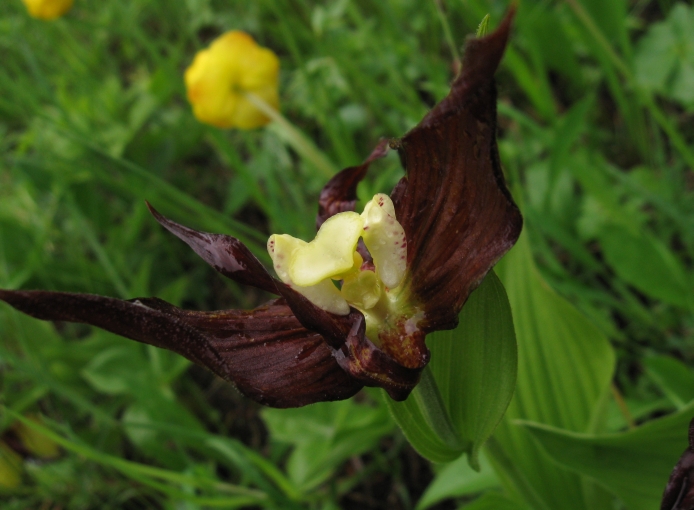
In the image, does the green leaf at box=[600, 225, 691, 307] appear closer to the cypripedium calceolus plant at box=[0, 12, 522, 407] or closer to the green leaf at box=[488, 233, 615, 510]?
the green leaf at box=[488, 233, 615, 510]

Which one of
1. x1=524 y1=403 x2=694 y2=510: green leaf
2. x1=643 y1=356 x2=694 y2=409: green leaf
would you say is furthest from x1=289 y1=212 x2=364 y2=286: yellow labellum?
x1=643 y1=356 x2=694 y2=409: green leaf

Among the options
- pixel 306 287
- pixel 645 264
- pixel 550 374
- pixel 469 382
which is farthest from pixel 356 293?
pixel 645 264

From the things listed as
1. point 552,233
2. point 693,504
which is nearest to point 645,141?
point 552,233

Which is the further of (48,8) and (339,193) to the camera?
(48,8)

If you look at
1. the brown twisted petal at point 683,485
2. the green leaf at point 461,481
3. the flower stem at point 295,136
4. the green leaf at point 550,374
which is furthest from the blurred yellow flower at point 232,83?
the brown twisted petal at point 683,485

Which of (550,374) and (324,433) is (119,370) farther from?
(550,374)

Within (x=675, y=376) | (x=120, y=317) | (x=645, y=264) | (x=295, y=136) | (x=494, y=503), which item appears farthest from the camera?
(x=295, y=136)
